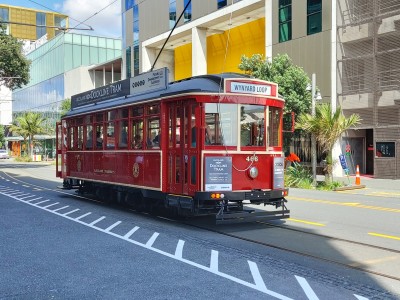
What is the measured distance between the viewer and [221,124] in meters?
9.79

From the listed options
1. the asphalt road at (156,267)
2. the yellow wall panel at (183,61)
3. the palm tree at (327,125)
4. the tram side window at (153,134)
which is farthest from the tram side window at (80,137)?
the yellow wall panel at (183,61)

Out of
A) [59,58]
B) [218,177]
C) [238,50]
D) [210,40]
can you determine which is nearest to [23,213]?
[218,177]

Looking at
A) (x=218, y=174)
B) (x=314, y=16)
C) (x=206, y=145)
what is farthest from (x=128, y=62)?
(x=218, y=174)

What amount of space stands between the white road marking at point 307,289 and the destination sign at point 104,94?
8007 mm

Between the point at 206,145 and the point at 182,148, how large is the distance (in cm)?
67

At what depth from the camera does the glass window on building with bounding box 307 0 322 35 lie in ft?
89.7

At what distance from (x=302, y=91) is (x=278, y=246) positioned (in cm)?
1659

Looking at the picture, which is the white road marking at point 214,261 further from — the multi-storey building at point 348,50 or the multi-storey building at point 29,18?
the multi-storey building at point 29,18

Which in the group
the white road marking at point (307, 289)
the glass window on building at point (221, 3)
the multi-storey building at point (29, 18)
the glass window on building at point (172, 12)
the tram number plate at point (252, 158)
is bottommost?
the white road marking at point (307, 289)

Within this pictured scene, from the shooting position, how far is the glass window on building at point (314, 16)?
27355mm

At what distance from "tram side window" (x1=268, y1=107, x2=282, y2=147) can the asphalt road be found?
6.17 ft

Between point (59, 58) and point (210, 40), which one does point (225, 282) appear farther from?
point (59, 58)

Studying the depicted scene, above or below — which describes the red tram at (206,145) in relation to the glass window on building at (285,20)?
below

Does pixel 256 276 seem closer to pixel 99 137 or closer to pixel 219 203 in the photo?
pixel 219 203
